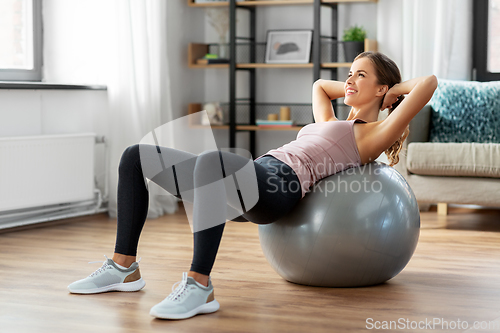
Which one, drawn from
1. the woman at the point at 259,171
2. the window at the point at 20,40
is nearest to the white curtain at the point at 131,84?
the window at the point at 20,40

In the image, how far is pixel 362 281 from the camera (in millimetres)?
2025

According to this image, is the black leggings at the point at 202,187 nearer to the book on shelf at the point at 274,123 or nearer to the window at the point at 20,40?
the window at the point at 20,40

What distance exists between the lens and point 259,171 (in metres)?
1.81

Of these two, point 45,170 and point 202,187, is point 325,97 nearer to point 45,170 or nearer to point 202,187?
point 202,187

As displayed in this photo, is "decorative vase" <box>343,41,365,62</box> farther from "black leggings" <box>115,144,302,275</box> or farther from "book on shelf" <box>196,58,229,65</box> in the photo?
"black leggings" <box>115,144,302,275</box>

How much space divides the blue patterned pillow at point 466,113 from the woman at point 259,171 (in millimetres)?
1705

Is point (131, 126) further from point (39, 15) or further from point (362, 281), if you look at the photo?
point (362, 281)

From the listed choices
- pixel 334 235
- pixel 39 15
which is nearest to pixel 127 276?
pixel 334 235

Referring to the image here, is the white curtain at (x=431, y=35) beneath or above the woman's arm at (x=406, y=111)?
above

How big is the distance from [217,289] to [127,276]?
29cm

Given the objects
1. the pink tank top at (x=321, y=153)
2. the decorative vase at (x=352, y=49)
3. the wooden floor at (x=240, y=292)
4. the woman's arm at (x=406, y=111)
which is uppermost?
the decorative vase at (x=352, y=49)

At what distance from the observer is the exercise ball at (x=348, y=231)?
75.4 inches

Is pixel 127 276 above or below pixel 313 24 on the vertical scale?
below

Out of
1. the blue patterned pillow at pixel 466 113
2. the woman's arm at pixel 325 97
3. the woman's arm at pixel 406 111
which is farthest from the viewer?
the blue patterned pillow at pixel 466 113
